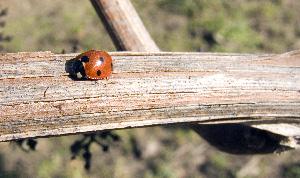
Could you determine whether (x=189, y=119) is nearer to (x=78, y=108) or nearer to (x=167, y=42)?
(x=78, y=108)

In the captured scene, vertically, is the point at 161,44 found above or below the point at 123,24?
above

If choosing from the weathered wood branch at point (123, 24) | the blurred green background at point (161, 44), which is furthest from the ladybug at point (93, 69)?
the blurred green background at point (161, 44)

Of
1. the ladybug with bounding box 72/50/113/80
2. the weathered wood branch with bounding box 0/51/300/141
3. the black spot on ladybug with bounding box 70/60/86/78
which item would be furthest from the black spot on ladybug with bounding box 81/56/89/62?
the weathered wood branch with bounding box 0/51/300/141

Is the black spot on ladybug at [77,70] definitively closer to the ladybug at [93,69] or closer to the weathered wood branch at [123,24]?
the ladybug at [93,69]

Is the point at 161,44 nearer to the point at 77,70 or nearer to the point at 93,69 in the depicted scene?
the point at 93,69

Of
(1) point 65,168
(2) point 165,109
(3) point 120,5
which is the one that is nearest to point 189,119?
(2) point 165,109

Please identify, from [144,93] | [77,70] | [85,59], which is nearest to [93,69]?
[85,59]

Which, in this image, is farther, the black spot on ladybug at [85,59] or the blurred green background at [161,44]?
the blurred green background at [161,44]

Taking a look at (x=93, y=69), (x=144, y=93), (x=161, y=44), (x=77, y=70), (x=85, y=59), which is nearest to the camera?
(x=144, y=93)
